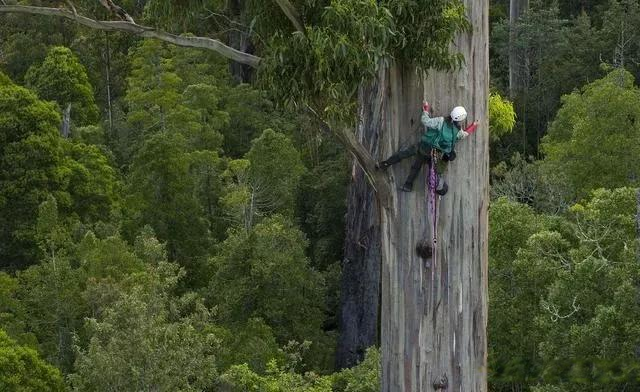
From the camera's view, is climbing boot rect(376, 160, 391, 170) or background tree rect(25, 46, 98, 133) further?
background tree rect(25, 46, 98, 133)

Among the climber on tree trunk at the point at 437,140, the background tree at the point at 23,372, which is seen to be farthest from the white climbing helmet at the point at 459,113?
the background tree at the point at 23,372

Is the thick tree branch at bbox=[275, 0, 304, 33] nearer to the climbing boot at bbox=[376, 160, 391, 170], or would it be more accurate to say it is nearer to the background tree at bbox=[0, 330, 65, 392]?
the climbing boot at bbox=[376, 160, 391, 170]

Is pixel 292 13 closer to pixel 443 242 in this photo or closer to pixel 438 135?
pixel 438 135

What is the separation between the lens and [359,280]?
1869 centimetres

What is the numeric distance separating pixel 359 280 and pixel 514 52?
45.1 ft

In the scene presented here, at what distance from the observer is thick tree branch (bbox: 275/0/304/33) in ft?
21.5

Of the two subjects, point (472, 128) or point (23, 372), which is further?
point (23, 372)

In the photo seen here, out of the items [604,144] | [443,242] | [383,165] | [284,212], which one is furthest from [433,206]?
[284,212]

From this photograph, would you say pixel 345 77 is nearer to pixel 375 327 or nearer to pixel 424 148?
pixel 424 148

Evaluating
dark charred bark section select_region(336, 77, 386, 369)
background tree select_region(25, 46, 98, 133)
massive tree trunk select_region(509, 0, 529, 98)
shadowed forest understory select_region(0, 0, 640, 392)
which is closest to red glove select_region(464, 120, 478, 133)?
shadowed forest understory select_region(0, 0, 640, 392)

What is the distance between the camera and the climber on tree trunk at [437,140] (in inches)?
270

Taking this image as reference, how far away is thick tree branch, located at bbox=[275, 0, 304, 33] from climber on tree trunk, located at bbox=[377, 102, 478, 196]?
95 cm

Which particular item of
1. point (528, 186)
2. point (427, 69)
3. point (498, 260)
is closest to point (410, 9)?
point (427, 69)

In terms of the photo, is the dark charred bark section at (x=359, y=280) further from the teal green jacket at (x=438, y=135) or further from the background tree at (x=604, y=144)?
the teal green jacket at (x=438, y=135)
